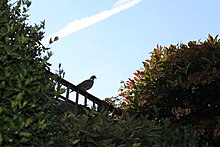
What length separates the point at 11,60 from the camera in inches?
143

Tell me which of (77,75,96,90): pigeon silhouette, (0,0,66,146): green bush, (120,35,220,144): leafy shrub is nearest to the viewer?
(0,0,66,146): green bush

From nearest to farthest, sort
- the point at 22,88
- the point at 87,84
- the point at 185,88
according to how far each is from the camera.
Answer: the point at 22,88 → the point at 185,88 → the point at 87,84

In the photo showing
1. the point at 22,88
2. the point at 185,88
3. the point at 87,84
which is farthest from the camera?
the point at 87,84

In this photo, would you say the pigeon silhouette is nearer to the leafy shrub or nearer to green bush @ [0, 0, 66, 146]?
the leafy shrub

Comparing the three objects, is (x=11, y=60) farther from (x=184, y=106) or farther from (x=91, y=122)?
(x=184, y=106)

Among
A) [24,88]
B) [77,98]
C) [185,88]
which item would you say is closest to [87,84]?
[77,98]

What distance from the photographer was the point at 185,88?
35.6 ft

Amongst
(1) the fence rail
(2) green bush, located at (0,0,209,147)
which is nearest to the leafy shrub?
(1) the fence rail

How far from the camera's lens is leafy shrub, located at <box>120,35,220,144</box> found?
1062 cm

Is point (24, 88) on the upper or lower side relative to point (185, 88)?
lower

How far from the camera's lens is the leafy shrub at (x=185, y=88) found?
1062cm

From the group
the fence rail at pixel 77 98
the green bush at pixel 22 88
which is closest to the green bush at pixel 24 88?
the green bush at pixel 22 88

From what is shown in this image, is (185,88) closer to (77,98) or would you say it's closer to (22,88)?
(77,98)

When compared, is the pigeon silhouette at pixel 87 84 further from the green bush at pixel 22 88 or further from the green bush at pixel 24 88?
the green bush at pixel 22 88
